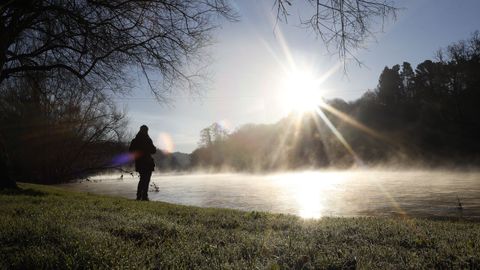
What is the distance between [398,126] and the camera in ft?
240

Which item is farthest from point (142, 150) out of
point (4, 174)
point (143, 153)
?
point (4, 174)

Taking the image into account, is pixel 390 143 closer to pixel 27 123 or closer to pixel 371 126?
pixel 371 126

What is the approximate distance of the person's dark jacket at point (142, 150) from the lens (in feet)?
49.3

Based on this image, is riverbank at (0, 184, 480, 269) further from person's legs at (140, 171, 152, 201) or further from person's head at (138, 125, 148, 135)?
person's head at (138, 125, 148, 135)

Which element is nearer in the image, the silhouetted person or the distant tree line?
the silhouetted person

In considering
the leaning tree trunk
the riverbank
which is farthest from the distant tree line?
the riverbank

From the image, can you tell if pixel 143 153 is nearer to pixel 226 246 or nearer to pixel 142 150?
pixel 142 150

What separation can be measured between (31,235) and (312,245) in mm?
3703

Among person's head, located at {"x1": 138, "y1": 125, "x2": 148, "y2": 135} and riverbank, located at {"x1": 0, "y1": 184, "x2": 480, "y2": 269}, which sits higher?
person's head, located at {"x1": 138, "y1": 125, "x2": 148, "y2": 135}

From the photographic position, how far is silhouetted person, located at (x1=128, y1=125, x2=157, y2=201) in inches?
592

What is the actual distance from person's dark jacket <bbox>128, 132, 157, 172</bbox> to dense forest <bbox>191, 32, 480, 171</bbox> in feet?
155

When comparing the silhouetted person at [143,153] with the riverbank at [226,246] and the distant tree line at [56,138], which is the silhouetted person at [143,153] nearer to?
the riverbank at [226,246]

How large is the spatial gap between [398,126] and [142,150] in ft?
218

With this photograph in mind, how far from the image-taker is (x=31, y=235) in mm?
5453
